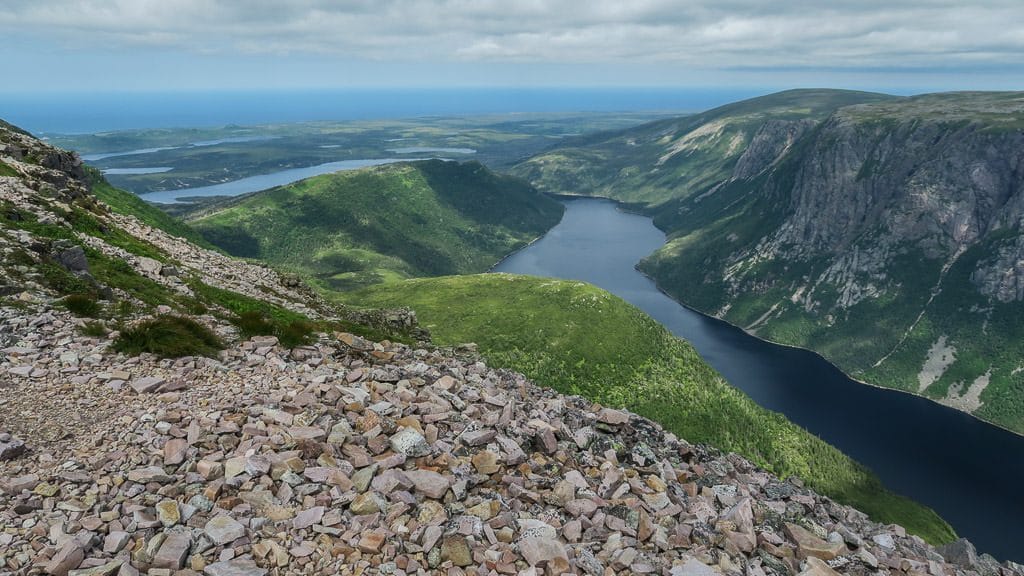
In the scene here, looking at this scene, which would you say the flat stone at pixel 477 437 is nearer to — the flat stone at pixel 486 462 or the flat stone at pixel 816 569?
the flat stone at pixel 486 462

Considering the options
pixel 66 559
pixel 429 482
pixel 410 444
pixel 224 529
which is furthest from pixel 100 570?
pixel 410 444

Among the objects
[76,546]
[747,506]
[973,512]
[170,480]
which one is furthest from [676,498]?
[973,512]

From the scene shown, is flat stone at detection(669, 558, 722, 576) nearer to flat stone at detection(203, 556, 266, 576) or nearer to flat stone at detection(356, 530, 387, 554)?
flat stone at detection(356, 530, 387, 554)

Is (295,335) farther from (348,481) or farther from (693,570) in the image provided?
(693,570)

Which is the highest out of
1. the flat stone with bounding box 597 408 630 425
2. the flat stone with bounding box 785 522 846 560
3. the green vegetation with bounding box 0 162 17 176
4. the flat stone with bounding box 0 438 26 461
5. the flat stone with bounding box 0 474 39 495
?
the green vegetation with bounding box 0 162 17 176

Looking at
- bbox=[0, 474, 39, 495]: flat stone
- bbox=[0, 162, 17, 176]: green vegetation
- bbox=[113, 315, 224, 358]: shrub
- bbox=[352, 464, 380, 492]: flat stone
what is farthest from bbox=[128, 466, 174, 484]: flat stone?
bbox=[0, 162, 17, 176]: green vegetation

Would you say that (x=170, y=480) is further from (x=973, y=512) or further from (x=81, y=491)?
(x=973, y=512)

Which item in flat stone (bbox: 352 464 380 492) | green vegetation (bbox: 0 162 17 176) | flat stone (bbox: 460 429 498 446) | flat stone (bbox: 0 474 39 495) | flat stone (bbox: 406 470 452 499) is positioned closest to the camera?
flat stone (bbox: 0 474 39 495)

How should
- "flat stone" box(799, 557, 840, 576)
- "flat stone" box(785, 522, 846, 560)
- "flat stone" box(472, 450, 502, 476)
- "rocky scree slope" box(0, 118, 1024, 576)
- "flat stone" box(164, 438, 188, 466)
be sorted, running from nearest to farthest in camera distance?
1. "rocky scree slope" box(0, 118, 1024, 576)
2. "flat stone" box(164, 438, 188, 466)
3. "flat stone" box(799, 557, 840, 576)
4. "flat stone" box(785, 522, 846, 560)
5. "flat stone" box(472, 450, 502, 476)
